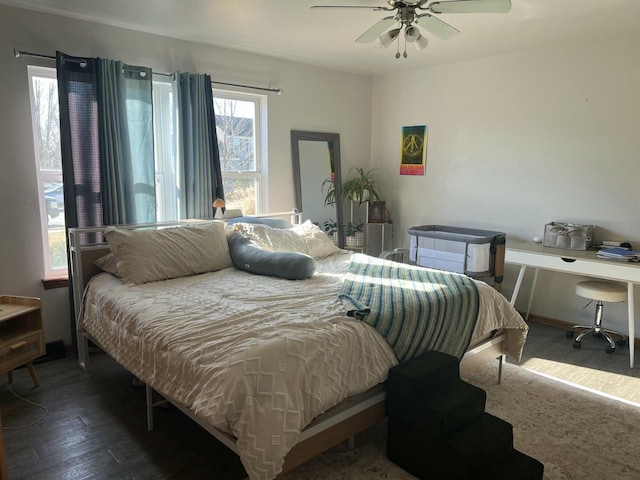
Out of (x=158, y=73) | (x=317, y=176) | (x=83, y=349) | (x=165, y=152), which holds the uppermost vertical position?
(x=158, y=73)

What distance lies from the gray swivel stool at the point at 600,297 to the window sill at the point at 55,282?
3892mm

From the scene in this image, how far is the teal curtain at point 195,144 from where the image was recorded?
359cm

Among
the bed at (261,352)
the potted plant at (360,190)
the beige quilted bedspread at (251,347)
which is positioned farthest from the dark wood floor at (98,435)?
the potted plant at (360,190)

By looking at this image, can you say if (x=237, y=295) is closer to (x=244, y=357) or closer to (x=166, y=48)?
(x=244, y=357)

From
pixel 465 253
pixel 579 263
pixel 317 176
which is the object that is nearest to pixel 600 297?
pixel 579 263

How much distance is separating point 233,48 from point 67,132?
1.61 m

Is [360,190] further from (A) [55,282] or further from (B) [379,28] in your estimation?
(A) [55,282]

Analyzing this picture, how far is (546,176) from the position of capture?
3975 mm

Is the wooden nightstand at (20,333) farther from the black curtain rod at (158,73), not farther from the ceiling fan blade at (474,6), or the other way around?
the ceiling fan blade at (474,6)

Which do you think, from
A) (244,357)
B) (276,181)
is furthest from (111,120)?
(244,357)

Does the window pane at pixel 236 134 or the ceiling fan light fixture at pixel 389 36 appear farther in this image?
the window pane at pixel 236 134

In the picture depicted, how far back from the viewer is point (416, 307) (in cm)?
232

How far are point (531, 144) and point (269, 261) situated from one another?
2668 millimetres

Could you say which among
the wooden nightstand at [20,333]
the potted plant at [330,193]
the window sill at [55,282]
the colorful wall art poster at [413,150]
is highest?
the colorful wall art poster at [413,150]
